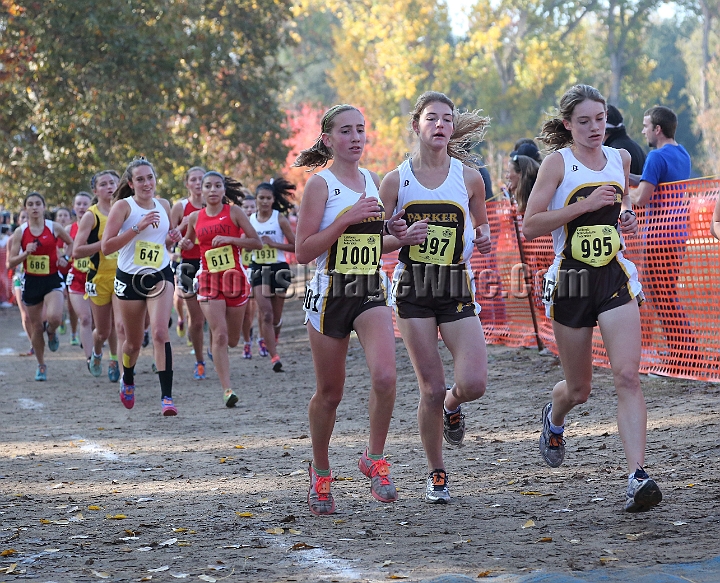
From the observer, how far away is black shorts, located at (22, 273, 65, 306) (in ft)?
43.1

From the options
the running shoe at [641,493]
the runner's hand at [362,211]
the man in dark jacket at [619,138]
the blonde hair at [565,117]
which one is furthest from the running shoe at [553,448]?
the man in dark jacket at [619,138]

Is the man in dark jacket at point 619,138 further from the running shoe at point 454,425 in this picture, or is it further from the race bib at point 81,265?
the race bib at point 81,265

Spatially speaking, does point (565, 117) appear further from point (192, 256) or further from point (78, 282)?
point (78, 282)

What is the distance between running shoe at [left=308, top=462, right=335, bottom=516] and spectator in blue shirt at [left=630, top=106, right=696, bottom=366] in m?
4.50

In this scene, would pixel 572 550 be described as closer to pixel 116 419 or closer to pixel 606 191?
pixel 606 191

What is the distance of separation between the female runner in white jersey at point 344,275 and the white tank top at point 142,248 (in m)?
4.26

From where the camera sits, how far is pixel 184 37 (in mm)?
23406

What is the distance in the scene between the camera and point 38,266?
13.2m

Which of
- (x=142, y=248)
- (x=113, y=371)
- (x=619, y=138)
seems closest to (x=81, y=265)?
(x=113, y=371)

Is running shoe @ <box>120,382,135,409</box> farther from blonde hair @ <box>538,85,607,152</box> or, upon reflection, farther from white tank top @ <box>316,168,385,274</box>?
blonde hair @ <box>538,85,607,152</box>

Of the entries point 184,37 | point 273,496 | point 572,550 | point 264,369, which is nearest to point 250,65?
point 184,37

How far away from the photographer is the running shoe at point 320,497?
5.66 meters

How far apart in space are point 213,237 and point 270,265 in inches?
99.7

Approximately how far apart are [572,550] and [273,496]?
2103 mm
